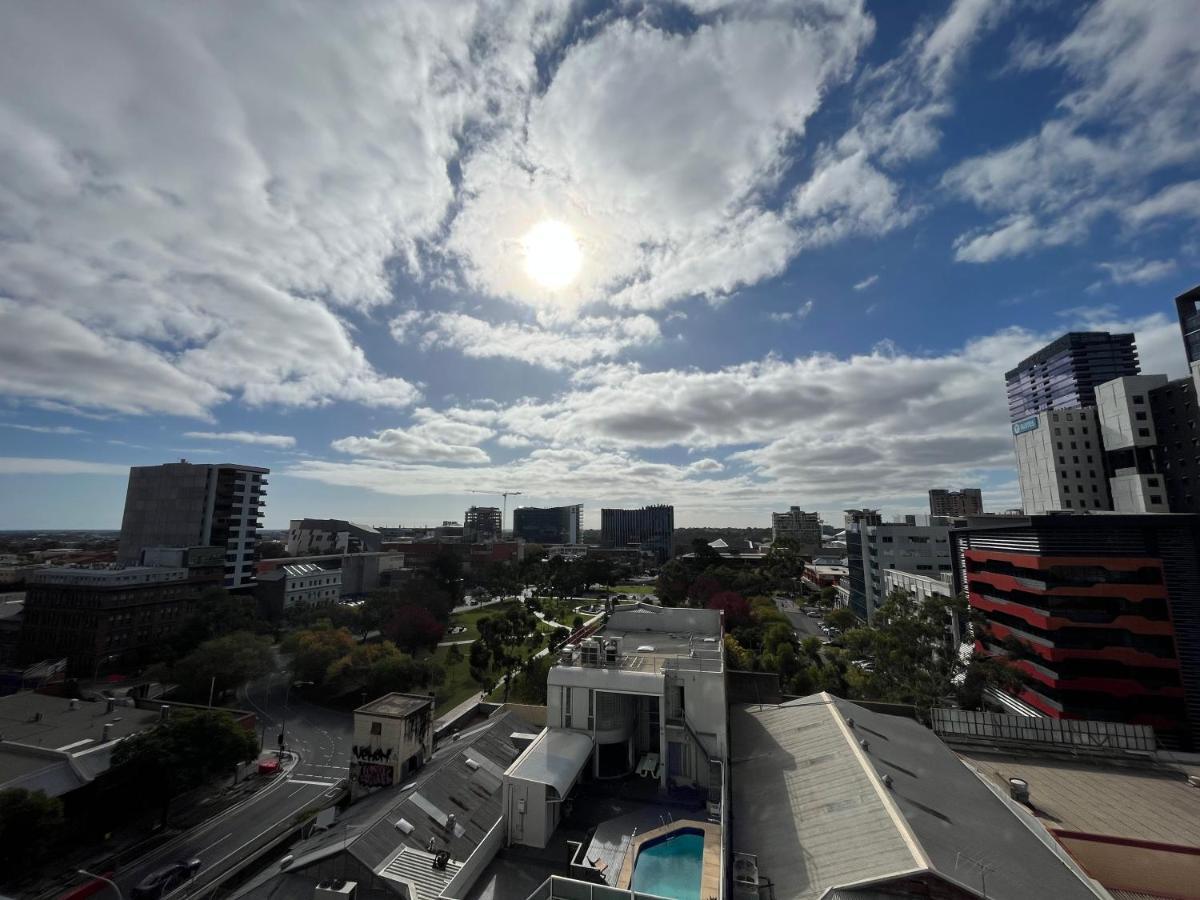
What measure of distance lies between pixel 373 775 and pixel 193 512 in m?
81.9

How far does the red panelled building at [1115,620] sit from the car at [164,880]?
59.1m

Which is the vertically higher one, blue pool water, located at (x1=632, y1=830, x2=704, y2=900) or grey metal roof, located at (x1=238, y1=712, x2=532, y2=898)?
blue pool water, located at (x1=632, y1=830, x2=704, y2=900)

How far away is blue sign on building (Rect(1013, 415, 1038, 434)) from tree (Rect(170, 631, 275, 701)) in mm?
115221

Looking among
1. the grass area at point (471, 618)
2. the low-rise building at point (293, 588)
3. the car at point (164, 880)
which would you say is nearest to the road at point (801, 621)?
the grass area at point (471, 618)

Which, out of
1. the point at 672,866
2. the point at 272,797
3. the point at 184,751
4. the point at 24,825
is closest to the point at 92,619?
the point at 184,751

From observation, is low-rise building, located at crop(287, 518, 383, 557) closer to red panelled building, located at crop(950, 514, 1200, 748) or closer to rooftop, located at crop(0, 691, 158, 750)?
rooftop, located at crop(0, 691, 158, 750)

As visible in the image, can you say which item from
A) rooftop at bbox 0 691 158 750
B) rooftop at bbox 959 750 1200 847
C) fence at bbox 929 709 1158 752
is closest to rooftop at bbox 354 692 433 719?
rooftop at bbox 0 691 158 750

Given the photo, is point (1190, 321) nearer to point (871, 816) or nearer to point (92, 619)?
point (871, 816)

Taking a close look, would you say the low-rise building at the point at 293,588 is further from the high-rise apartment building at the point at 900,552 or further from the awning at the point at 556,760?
the high-rise apartment building at the point at 900,552

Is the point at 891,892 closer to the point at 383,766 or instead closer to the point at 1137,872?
the point at 1137,872

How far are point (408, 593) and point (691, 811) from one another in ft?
215

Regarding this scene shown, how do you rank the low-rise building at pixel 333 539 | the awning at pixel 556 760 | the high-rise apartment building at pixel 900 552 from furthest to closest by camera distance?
the low-rise building at pixel 333 539, the high-rise apartment building at pixel 900 552, the awning at pixel 556 760

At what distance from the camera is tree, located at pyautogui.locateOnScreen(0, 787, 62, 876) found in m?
24.9

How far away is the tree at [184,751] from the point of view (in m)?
31.8
